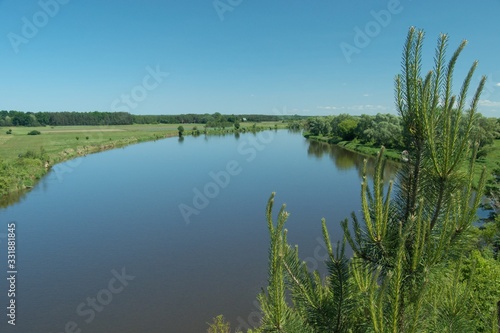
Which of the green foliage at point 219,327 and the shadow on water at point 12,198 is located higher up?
the green foliage at point 219,327

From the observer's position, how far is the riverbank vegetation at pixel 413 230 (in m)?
2.15

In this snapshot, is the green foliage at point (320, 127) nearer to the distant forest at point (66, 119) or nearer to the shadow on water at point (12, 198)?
the distant forest at point (66, 119)

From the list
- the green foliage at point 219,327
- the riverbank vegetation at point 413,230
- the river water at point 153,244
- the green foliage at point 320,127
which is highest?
the riverbank vegetation at point 413,230

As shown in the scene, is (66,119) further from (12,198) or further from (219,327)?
(219,327)

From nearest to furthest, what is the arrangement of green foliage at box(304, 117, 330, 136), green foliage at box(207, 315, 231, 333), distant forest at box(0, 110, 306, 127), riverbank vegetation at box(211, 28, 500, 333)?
riverbank vegetation at box(211, 28, 500, 333)
green foliage at box(207, 315, 231, 333)
green foliage at box(304, 117, 330, 136)
distant forest at box(0, 110, 306, 127)

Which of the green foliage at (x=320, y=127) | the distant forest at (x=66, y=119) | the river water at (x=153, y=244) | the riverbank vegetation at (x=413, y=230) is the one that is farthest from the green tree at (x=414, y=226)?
the distant forest at (x=66, y=119)

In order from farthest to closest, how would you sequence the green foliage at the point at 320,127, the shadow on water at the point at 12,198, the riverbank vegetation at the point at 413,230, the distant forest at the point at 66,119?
1. the distant forest at the point at 66,119
2. the green foliage at the point at 320,127
3. the shadow on water at the point at 12,198
4. the riverbank vegetation at the point at 413,230

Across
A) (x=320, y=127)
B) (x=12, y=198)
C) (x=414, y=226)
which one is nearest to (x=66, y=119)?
(x=320, y=127)

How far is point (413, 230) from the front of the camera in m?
2.39

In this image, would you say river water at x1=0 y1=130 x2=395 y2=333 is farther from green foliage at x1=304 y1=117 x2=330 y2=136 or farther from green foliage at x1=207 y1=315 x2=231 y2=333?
green foliage at x1=304 y1=117 x2=330 y2=136

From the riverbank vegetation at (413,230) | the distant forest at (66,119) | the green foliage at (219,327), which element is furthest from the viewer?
the distant forest at (66,119)

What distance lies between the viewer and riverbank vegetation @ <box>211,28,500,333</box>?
215 centimetres

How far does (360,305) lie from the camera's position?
2828 mm

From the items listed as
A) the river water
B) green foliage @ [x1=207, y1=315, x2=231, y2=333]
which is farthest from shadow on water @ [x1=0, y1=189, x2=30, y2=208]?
green foliage @ [x1=207, y1=315, x2=231, y2=333]
